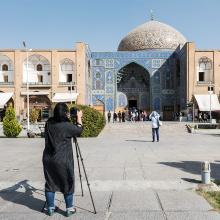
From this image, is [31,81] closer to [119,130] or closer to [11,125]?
[119,130]

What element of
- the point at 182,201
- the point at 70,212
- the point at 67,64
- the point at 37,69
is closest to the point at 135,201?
the point at 182,201

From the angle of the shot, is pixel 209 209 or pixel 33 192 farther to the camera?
pixel 33 192

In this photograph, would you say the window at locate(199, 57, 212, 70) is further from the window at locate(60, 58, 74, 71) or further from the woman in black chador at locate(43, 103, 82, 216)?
the woman in black chador at locate(43, 103, 82, 216)

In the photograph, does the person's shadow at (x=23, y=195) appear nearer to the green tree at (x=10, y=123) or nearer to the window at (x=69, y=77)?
the green tree at (x=10, y=123)

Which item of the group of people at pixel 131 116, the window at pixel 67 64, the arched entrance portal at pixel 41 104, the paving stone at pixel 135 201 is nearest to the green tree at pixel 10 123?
the paving stone at pixel 135 201

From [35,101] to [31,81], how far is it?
5.95 ft

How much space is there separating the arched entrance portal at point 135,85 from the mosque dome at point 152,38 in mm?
2577

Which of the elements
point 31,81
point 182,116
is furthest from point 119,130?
point 31,81

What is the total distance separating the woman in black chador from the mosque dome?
122ft

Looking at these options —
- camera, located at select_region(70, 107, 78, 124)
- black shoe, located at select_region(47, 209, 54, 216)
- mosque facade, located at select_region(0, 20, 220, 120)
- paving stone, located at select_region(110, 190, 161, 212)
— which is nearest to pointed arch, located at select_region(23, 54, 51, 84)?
mosque facade, located at select_region(0, 20, 220, 120)

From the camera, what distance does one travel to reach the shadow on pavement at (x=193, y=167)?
7574 mm

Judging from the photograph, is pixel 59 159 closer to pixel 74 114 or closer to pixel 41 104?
pixel 74 114

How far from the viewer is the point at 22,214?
477 centimetres

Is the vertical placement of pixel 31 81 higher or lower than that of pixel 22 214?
higher
